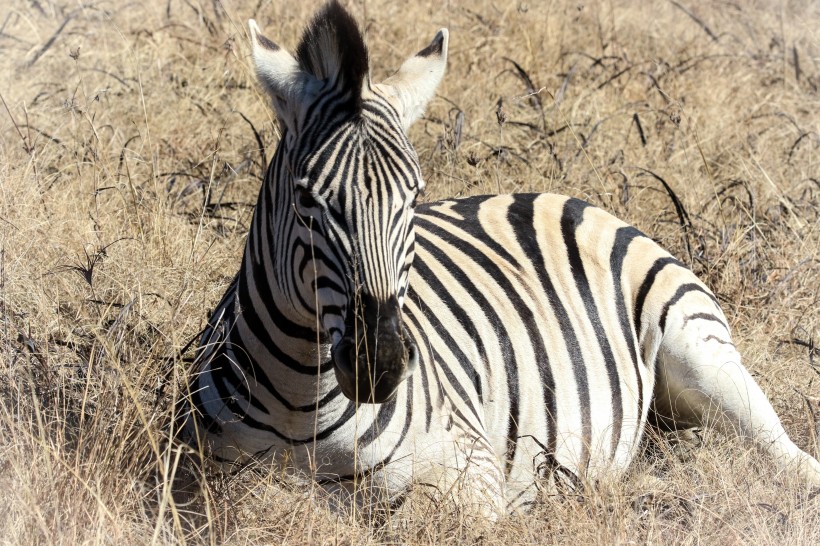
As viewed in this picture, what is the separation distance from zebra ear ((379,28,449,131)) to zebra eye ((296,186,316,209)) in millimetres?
414

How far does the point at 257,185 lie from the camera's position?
5605mm

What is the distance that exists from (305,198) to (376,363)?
50 centimetres

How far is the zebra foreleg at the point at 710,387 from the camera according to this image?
370 centimetres

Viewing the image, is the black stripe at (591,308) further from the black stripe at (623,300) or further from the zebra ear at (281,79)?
the zebra ear at (281,79)

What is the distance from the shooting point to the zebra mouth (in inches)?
95.5

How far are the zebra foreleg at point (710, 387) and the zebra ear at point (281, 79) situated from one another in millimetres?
1917

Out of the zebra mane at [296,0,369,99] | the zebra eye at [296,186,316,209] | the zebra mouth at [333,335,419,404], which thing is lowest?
the zebra mouth at [333,335,419,404]

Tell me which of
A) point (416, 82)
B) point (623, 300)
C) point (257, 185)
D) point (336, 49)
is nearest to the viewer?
point (336, 49)

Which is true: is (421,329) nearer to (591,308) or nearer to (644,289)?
(591,308)

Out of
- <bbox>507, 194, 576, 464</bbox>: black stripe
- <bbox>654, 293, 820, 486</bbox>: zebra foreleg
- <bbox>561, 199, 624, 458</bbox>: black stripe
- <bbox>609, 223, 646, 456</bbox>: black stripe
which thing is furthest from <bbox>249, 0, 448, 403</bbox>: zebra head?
<bbox>654, 293, 820, 486</bbox>: zebra foreleg

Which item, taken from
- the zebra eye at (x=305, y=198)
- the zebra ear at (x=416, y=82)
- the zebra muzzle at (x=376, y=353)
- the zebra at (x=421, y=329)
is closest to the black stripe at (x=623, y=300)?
the zebra at (x=421, y=329)

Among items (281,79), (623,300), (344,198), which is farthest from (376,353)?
(623,300)

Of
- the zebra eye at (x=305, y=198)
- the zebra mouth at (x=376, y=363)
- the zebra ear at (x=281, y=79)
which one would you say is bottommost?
the zebra mouth at (x=376, y=363)

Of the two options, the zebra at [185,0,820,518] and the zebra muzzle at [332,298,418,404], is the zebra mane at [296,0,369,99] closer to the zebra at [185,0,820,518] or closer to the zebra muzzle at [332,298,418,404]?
the zebra at [185,0,820,518]
